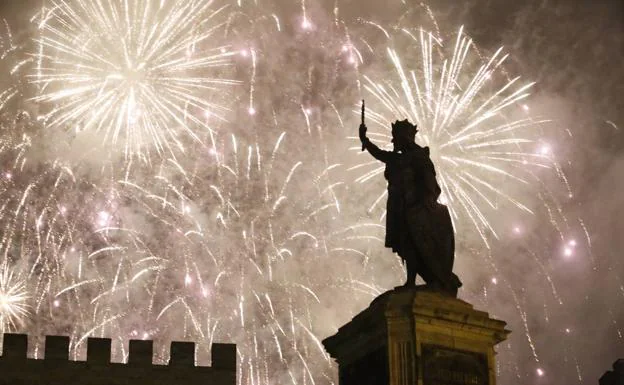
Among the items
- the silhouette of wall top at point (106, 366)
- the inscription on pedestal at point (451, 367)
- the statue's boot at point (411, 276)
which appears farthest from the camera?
the silhouette of wall top at point (106, 366)

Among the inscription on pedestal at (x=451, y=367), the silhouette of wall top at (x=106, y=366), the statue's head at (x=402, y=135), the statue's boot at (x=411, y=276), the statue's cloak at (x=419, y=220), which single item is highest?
the silhouette of wall top at (x=106, y=366)

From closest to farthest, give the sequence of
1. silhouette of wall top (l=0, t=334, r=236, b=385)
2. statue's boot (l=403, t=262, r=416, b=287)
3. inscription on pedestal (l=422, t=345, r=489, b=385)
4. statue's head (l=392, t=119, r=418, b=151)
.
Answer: inscription on pedestal (l=422, t=345, r=489, b=385) < statue's boot (l=403, t=262, r=416, b=287) < statue's head (l=392, t=119, r=418, b=151) < silhouette of wall top (l=0, t=334, r=236, b=385)

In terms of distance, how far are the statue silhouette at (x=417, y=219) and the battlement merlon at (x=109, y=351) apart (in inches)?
681

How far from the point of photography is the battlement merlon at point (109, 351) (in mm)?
26438

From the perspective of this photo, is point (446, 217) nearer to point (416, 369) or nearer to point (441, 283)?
point (441, 283)

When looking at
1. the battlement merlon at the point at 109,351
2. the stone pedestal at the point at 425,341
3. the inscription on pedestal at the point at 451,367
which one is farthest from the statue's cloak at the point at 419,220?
the battlement merlon at the point at 109,351

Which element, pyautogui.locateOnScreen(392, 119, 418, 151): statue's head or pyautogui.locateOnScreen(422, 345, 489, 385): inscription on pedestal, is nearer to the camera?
pyautogui.locateOnScreen(422, 345, 489, 385): inscription on pedestal

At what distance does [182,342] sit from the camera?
90.3 feet

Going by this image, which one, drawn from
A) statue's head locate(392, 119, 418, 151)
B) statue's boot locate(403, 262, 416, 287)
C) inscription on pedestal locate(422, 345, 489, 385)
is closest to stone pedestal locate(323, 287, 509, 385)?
inscription on pedestal locate(422, 345, 489, 385)

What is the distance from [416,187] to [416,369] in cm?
199

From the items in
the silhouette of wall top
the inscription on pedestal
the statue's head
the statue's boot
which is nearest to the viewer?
the inscription on pedestal

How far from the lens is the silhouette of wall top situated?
1038 inches

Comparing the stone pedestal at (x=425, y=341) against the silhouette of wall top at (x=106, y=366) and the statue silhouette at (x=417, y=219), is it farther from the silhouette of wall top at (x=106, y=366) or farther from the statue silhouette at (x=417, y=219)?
the silhouette of wall top at (x=106, y=366)

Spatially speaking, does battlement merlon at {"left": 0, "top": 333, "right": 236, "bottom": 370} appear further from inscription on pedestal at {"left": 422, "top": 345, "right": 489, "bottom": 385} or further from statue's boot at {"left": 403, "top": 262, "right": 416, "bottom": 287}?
inscription on pedestal at {"left": 422, "top": 345, "right": 489, "bottom": 385}
